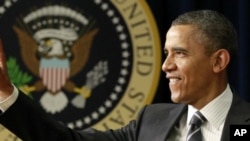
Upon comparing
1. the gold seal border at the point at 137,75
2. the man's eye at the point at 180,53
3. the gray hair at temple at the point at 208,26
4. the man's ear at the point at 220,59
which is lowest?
the gold seal border at the point at 137,75

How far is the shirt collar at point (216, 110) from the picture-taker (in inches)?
56.3

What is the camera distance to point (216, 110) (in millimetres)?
1441

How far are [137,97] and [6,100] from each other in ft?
3.34

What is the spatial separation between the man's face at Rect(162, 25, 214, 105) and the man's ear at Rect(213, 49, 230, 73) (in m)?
0.03

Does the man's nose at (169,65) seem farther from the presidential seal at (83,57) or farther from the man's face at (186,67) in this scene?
the presidential seal at (83,57)

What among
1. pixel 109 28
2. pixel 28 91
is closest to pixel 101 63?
pixel 109 28


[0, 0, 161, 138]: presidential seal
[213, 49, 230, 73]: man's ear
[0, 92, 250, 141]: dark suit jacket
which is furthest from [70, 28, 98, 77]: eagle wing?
[213, 49, 230, 73]: man's ear

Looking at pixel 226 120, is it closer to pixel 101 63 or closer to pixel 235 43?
pixel 235 43

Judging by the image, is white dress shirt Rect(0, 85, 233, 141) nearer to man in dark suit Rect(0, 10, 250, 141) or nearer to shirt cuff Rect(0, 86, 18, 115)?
man in dark suit Rect(0, 10, 250, 141)

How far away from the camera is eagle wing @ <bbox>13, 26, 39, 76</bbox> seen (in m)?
2.25

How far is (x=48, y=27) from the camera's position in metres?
2.26

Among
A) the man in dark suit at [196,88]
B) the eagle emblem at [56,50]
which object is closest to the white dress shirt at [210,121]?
the man in dark suit at [196,88]

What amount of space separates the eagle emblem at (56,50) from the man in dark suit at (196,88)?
2.55 feet

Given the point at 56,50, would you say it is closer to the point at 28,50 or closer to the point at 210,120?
the point at 28,50
